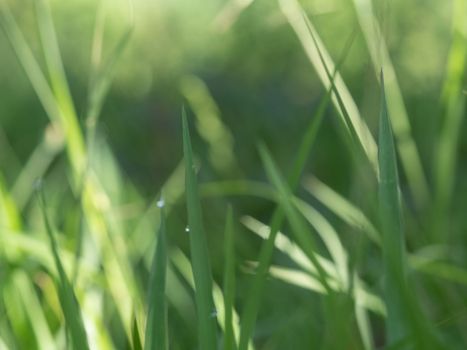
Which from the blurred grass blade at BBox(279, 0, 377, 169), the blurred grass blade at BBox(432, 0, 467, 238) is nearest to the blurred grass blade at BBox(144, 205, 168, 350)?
the blurred grass blade at BBox(279, 0, 377, 169)

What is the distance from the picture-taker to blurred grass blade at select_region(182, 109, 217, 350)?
0.56 meters

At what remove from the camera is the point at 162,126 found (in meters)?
1.93

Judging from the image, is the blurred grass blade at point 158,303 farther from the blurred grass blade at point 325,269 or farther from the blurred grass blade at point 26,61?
the blurred grass blade at point 26,61

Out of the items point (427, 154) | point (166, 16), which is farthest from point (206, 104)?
point (166, 16)

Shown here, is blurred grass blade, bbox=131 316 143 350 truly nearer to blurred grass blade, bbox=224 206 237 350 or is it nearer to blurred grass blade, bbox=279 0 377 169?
blurred grass blade, bbox=224 206 237 350

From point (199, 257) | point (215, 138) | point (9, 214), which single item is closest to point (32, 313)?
point (9, 214)

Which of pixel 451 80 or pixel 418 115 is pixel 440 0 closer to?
pixel 418 115

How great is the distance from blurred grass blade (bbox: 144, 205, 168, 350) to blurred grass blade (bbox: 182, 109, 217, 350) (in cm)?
2

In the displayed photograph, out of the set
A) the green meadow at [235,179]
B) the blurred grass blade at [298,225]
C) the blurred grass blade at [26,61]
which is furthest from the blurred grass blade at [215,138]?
the blurred grass blade at [298,225]

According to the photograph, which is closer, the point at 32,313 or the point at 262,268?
the point at 262,268

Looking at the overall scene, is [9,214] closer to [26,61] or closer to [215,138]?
[26,61]

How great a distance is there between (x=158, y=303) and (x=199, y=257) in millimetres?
43

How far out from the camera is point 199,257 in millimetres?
566

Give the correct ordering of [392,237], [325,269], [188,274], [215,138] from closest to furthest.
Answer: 1. [392,237]
2. [325,269]
3. [188,274]
4. [215,138]
